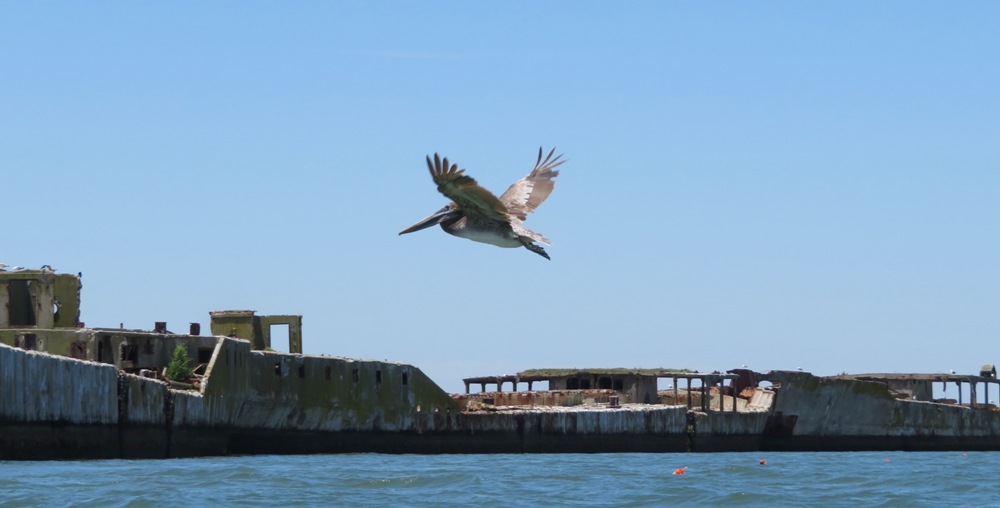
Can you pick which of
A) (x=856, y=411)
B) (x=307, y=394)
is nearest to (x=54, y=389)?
(x=307, y=394)

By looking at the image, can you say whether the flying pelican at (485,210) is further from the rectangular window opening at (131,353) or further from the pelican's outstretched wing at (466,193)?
the rectangular window opening at (131,353)

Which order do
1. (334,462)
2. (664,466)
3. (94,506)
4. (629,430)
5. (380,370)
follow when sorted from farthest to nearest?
(629,430), (380,370), (664,466), (334,462), (94,506)

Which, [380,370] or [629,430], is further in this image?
[629,430]

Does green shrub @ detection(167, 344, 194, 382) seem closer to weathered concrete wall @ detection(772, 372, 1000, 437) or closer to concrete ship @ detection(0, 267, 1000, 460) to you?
concrete ship @ detection(0, 267, 1000, 460)

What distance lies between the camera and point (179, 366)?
4719 centimetres

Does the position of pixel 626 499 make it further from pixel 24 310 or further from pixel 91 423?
pixel 24 310

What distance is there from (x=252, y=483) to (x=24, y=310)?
17.2m

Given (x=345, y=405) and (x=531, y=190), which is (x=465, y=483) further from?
(x=345, y=405)

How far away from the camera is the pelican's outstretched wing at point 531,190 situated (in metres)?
34.8

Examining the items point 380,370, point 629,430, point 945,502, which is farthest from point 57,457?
point 629,430

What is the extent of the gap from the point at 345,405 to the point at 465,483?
Answer: 15.1 meters

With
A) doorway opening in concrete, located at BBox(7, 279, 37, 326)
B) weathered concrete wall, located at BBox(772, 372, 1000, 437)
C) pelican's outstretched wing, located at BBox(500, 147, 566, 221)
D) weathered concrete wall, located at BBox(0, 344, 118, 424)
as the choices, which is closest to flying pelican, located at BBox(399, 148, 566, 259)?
pelican's outstretched wing, located at BBox(500, 147, 566, 221)

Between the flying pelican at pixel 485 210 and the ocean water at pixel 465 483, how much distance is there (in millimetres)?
5082

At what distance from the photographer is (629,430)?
2368 inches
